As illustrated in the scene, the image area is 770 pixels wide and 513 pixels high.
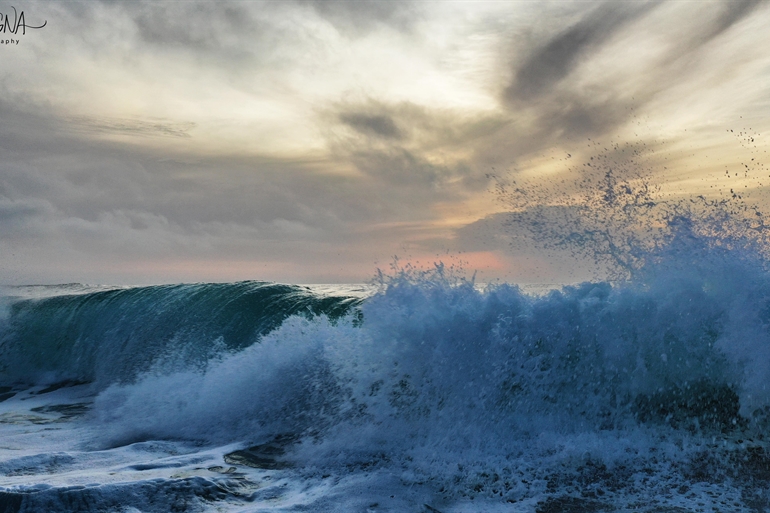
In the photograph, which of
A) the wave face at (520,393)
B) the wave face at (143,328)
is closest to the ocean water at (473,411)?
the wave face at (520,393)

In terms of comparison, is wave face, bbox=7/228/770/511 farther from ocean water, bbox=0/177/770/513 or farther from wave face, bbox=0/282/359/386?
wave face, bbox=0/282/359/386

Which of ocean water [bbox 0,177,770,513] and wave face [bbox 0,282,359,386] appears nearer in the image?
ocean water [bbox 0,177,770,513]

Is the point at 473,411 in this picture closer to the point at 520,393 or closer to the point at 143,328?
the point at 520,393

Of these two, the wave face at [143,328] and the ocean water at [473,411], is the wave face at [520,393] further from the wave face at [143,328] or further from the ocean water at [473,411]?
the wave face at [143,328]

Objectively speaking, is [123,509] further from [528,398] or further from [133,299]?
[133,299]

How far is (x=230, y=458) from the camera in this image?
5707mm

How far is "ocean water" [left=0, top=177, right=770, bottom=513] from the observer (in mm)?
4562

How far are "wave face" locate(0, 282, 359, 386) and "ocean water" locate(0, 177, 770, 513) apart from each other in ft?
5.62

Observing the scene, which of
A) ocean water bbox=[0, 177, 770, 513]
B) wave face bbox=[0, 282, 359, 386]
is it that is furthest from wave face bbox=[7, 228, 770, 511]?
wave face bbox=[0, 282, 359, 386]

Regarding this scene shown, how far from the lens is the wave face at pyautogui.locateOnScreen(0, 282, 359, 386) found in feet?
33.4

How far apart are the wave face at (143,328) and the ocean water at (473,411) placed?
1713mm

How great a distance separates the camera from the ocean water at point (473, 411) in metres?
4.56

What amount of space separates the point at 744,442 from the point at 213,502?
4913mm

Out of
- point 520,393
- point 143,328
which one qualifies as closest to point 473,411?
point 520,393
